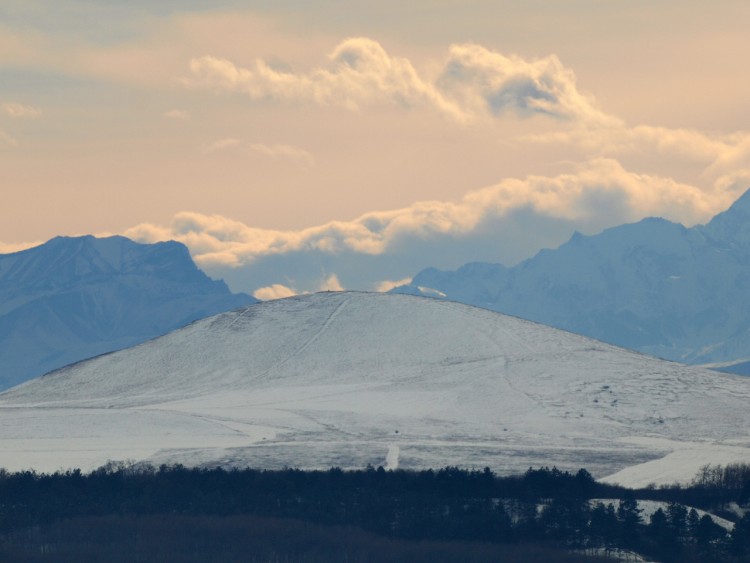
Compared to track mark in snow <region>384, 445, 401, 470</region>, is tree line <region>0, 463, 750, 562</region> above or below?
below

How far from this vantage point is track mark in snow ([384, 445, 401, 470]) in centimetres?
18188

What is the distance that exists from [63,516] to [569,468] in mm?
59839

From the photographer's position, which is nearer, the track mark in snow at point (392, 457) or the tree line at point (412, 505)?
the tree line at point (412, 505)

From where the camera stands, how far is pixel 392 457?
188375 mm

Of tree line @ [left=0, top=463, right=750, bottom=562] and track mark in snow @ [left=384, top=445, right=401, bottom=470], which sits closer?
tree line @ [left=0, top=463, right=750, bottom=562]

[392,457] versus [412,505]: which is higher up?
[392,457]

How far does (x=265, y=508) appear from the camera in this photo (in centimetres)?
16062

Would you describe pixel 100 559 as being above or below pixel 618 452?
below

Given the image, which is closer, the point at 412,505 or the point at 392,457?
the point at 412,505

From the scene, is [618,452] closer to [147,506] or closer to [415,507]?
[415,507]

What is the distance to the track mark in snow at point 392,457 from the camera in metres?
182

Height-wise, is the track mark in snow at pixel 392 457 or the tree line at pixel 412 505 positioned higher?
the track mark in snow at pixel 392 457

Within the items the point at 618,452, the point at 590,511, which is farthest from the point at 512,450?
the point at 590,511

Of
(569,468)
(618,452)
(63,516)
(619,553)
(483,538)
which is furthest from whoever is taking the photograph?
(618,452)
